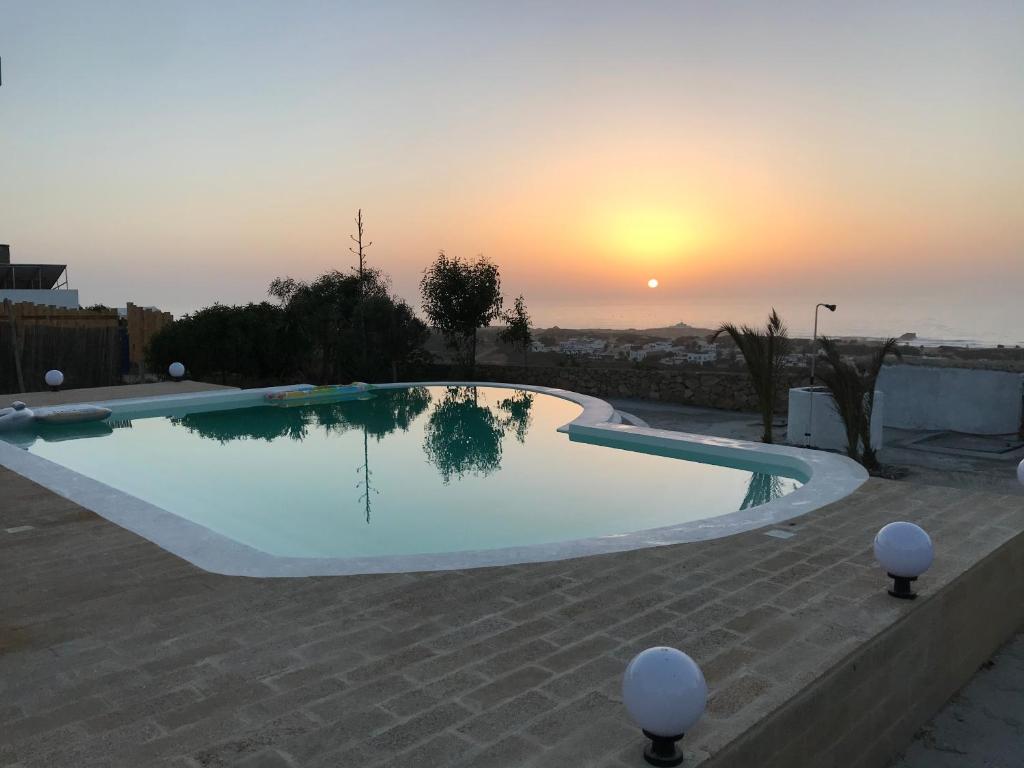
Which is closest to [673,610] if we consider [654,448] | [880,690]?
[880,690]

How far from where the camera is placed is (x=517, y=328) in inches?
709

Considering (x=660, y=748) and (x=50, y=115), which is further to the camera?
(x=50, y=115)

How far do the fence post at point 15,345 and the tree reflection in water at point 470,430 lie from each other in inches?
294

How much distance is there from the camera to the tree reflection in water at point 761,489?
6449 mm

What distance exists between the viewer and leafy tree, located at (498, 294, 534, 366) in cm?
1800

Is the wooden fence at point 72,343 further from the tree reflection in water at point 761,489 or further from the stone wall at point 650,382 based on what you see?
the tree reflection in water at point 761,489

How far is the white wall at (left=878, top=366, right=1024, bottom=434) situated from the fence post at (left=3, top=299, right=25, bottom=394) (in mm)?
14730

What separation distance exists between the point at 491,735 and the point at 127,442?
8419 millimetres

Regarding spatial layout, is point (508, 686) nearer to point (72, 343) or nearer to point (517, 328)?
point (72, 343)

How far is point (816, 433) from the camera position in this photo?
372 inches

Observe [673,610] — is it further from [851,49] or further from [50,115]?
[50,115]

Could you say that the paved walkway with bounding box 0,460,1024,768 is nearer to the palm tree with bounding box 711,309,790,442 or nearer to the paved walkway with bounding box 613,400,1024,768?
the paved walkway with bounding box 613,400,1024,768

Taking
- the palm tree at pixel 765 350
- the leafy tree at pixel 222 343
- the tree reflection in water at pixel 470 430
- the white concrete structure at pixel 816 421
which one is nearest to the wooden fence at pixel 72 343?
the leafy tree at pixel 222 343

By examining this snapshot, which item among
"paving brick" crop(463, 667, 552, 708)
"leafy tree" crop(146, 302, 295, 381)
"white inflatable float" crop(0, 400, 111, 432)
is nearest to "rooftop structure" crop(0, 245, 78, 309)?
"leafy tree" crop(146, 302, 295, 381)
